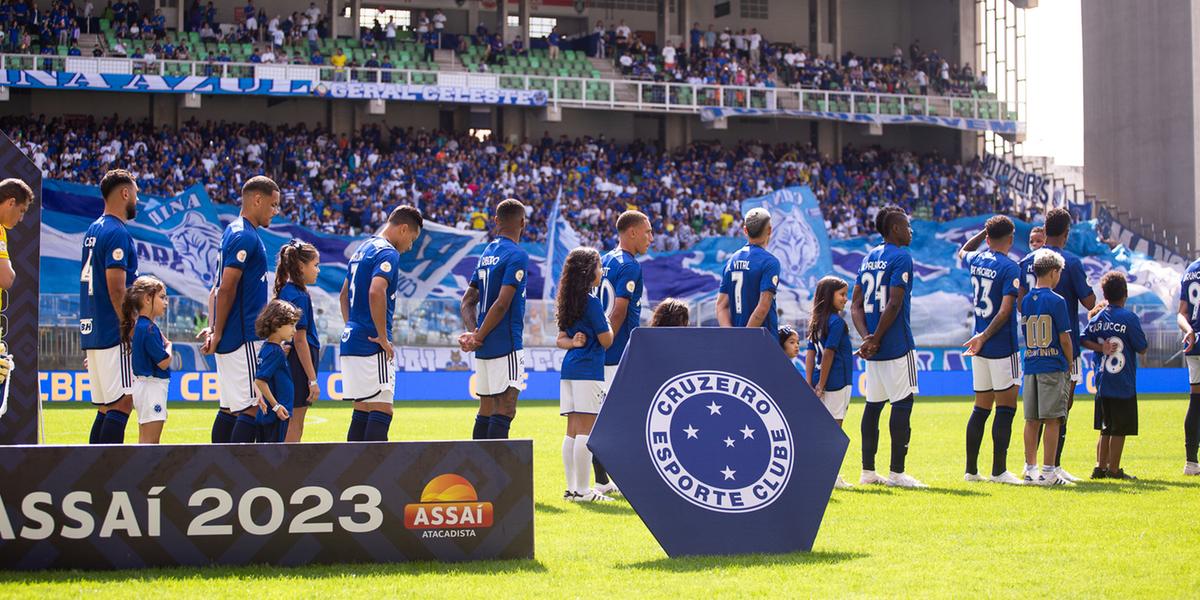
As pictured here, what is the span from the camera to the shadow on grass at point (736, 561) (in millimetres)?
7094

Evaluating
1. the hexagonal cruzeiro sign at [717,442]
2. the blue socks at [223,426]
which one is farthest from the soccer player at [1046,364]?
the blue socks at [223,426]

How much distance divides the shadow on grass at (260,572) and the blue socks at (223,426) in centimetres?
268

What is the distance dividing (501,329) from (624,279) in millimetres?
1170

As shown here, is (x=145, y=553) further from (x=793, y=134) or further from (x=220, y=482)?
(x=793, y=134)

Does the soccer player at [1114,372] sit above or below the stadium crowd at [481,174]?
below

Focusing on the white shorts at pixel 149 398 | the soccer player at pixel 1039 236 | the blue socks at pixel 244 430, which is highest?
the soccer player at pixel 1039 236

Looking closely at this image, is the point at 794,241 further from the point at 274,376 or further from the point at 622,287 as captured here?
the point at 274,376

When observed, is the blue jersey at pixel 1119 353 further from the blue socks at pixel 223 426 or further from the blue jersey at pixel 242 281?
the blue socks at pixel 223 426

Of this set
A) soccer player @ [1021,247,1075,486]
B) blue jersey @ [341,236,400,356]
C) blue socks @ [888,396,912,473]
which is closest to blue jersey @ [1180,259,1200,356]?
soccer player @ [1021,247,1075,486]

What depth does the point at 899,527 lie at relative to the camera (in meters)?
8.74

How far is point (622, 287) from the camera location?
1102cm

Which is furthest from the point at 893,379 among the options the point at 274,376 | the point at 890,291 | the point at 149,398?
the point at 149,398

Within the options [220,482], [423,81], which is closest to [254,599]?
[220,482]

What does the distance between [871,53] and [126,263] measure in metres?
46.4
